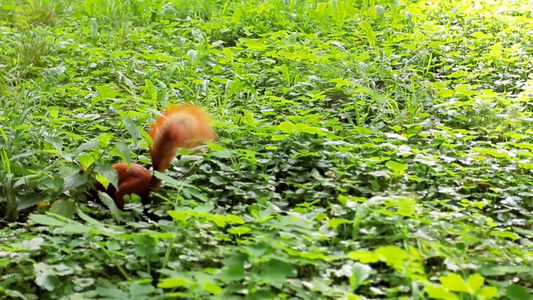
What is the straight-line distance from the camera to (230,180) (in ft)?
8.38

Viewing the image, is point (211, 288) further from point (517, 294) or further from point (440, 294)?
point (517, 294)

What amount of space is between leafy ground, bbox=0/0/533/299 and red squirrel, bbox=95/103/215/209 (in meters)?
0.07

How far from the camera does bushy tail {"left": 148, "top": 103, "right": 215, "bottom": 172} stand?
7.63 feet

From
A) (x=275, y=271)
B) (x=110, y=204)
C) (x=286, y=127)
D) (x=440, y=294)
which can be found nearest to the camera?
(x=440, y=294)

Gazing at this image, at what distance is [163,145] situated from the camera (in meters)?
2.35

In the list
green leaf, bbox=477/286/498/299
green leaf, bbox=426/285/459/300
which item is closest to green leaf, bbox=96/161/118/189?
green leaf, bbox=426/285/459/300

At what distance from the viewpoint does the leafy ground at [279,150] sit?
1.78 metres

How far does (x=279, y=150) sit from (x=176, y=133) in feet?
2.00

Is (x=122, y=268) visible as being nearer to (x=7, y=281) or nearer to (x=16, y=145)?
(x=7, y=281)

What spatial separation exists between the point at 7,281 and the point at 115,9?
3561 mm

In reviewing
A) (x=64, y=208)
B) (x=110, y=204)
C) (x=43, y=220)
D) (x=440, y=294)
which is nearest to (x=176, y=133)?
(x=110, y=204)

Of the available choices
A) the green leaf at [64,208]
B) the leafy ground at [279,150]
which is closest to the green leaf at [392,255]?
the leafy ground at [279,150]

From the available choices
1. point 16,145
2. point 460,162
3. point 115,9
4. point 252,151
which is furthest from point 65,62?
point 460,162

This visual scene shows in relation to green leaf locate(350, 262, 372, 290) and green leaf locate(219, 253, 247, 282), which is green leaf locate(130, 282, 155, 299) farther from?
green leaf locate(350, 262, 372, 290)
